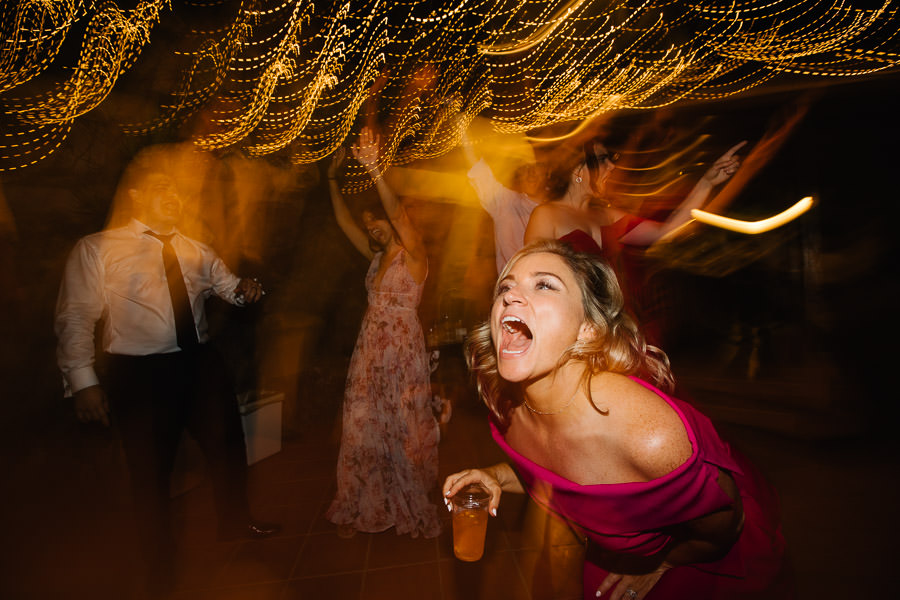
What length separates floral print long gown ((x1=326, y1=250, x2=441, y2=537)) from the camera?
9.99 ft

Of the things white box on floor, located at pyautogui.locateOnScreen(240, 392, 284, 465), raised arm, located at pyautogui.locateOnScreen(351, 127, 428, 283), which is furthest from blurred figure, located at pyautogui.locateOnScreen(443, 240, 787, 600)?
white box on floor, located at pyautogui.locateOnScreen(240, 392, 284, 465)

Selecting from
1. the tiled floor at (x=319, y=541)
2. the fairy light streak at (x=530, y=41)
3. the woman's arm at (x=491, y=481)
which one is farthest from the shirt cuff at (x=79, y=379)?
the fairy light streak at (x=530, y=41)

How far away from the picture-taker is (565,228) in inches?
91.9

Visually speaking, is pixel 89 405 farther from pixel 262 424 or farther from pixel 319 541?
pixel 262 424

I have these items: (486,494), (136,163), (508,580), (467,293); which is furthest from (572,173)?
(467,293)

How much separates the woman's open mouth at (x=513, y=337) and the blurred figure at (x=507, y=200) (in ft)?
4.25

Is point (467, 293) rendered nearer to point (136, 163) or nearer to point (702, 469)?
point (136, 163)

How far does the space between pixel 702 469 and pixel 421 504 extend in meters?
2.32

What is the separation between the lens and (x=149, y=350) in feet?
8.25

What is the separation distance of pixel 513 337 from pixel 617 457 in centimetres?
48

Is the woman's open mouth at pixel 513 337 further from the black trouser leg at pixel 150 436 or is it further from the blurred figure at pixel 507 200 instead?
the black trouser leg at pixel 150 436

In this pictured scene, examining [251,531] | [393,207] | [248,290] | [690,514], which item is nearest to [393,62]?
[393,207]

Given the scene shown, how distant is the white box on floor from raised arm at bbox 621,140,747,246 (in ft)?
12.9

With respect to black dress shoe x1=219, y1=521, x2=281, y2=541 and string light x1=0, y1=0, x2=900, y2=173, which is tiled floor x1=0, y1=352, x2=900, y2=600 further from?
string light x1=0, y1=0, x2=900, y2=173
